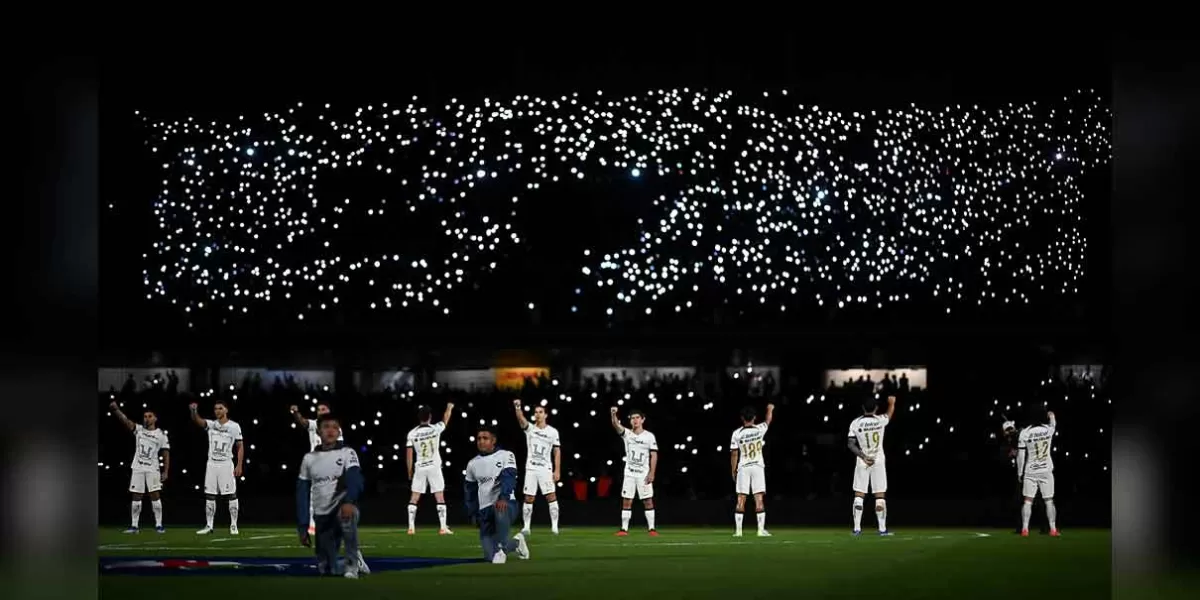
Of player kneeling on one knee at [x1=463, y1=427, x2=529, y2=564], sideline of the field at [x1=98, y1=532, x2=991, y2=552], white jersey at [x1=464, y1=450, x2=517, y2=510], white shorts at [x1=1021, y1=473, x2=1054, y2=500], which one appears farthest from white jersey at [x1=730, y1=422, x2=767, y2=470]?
white jersey at [x1=464, y1=450, x2=517, y2=510]

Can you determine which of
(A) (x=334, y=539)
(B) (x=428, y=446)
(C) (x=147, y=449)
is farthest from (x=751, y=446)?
(C) (x=147, y=449)

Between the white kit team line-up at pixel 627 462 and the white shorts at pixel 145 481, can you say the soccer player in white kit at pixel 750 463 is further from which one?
the white shorts at pixel 145 481

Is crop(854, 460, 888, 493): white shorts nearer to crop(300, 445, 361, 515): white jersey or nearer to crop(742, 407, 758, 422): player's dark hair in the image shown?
crop(742, 407, 758, 422): player's dark hair

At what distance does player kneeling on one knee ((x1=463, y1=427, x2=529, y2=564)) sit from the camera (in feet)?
68.0

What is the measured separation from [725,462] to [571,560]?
12.8 metres

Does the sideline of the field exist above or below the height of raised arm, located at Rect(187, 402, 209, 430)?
below

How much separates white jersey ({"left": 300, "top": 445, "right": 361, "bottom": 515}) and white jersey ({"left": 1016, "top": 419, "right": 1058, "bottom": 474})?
1261cm

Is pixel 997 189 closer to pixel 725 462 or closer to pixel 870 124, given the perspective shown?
pixel 870 124

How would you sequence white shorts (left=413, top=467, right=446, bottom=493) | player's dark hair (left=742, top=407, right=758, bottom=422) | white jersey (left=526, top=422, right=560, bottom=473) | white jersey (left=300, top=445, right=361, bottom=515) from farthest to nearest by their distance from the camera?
white shorts (left=413, top=467, right=446, bottom=493) < white jersey (left=526, top=422, right=560, bottom=473) < player's dark hair (left=742, top=407, right=758, bottom=422) < white jersey (left=300, top=445, right=361, bottom=515)

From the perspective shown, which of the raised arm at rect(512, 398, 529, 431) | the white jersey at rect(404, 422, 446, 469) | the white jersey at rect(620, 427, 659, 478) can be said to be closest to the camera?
the raised arm at rect(512, 398, 529, 431)

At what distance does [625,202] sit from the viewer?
140 feet
